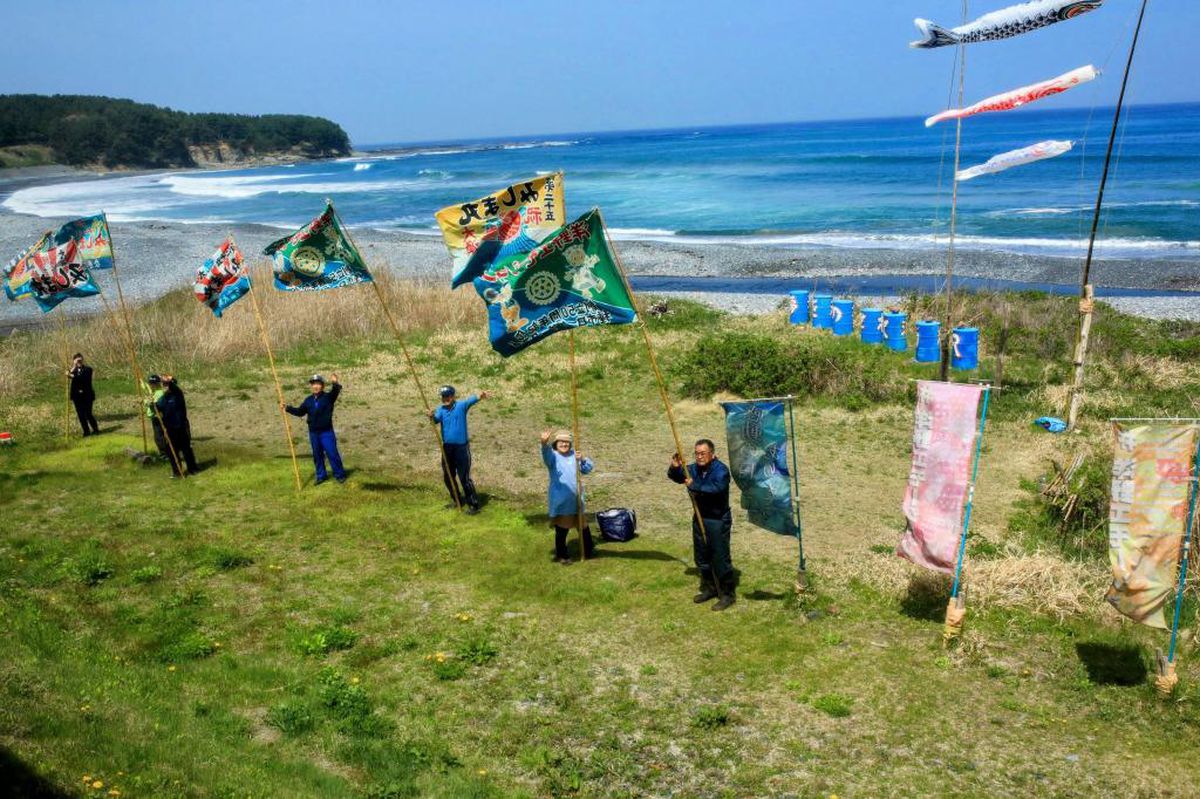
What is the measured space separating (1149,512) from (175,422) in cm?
1341

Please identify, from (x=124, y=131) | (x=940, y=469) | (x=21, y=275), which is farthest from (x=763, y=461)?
(x=124, y=131)

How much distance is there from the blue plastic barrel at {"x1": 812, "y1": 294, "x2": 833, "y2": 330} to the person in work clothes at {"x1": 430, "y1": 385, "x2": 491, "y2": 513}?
13.2m

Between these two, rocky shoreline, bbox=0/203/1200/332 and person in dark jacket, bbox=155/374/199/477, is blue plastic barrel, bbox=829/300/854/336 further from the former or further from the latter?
person in dark jacket, bbox=155/374/199/477

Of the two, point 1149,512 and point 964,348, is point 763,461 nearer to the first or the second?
point 1149,512

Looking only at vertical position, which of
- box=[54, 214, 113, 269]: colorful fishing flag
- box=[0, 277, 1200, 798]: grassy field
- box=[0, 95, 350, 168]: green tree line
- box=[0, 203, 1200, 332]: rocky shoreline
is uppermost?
box=[0, 95, 350, 168]: green tree line

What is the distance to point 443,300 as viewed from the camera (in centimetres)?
2811

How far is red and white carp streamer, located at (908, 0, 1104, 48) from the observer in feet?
42.5

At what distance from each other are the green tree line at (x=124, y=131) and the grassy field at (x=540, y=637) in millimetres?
Answer: 146249

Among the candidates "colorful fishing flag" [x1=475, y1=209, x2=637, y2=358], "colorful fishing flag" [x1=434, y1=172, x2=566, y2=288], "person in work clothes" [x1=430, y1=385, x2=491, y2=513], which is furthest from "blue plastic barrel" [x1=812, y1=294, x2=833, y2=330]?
"colorful fishing flag" [x1=475, y1=209, x2=637, y2=358]

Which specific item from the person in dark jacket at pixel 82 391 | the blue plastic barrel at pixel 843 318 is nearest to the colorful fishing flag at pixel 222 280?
the person in dark jacket at pixel 82 391

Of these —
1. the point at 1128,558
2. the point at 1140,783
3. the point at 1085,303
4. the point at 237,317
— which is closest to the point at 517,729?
the point at 1140,783

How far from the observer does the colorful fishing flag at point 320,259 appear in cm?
1368

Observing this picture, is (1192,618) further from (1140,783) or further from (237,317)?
(237,317)

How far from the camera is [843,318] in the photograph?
77.2 ft
